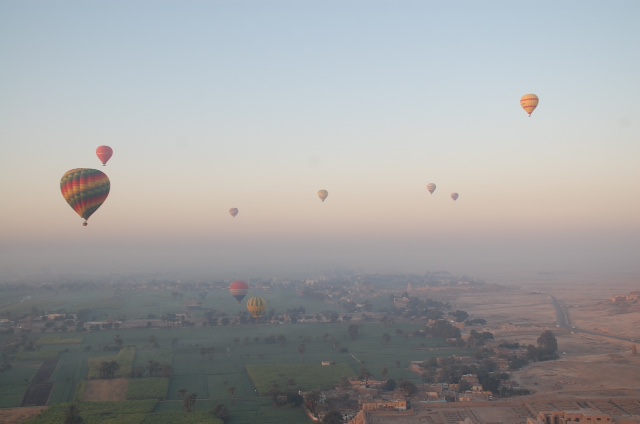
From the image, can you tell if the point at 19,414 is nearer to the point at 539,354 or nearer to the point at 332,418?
the point at 332,418

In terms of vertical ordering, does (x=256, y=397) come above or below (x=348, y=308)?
below

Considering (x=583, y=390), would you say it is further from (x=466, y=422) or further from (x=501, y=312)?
(x=501, y=312)

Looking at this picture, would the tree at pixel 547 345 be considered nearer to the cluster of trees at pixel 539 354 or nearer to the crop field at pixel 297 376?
the cluster of trees at pixel 539 354

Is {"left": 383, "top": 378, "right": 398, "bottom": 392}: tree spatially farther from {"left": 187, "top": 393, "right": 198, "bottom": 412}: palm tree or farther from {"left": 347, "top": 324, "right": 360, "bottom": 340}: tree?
{"left": 347, "top": 324, "right": 360, "bottom": 340}: tree

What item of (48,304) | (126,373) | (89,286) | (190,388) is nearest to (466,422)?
(190,388)

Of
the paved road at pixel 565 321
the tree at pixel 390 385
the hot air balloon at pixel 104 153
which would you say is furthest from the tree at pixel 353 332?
the hot air balloon at pixel 104 153

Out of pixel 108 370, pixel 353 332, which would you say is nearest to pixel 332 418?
pixel 108 370
